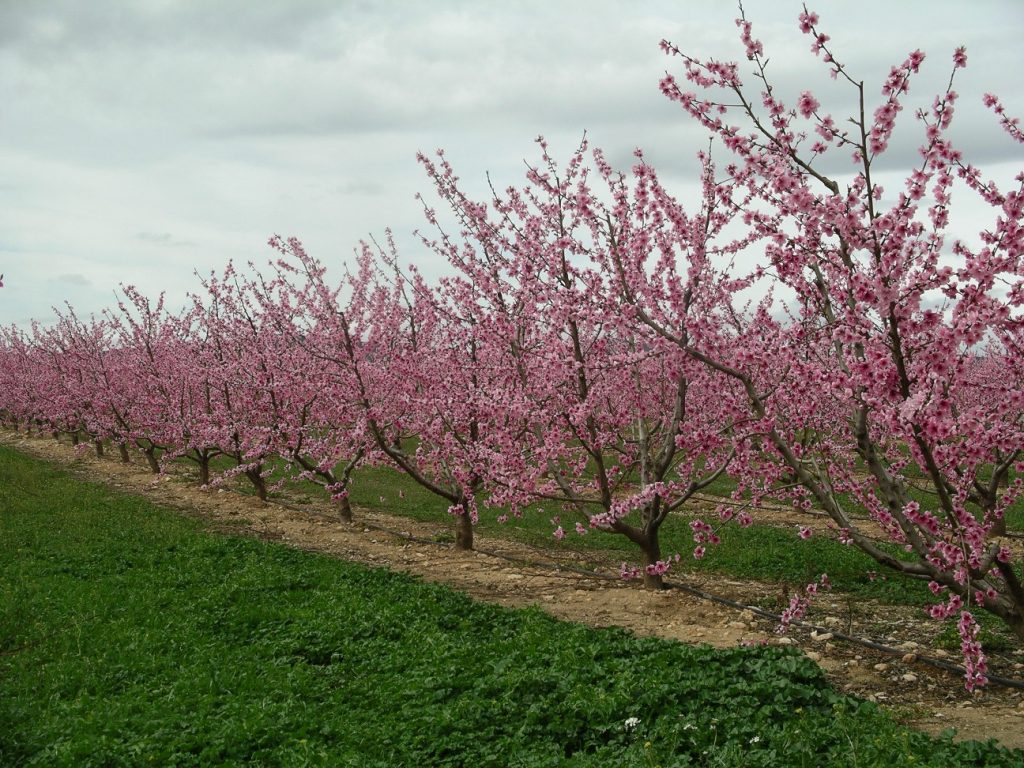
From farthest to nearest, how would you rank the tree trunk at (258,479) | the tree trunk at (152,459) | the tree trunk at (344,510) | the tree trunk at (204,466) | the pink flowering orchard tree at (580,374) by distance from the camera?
the tree trunk at (152,459)
the tree trunk at (204,466)
the tree trunk at (258,479)
the tree trunk at (344,510)
the pink flowering orchard tree at (580,374)

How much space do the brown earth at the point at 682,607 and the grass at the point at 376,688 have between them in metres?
1.04

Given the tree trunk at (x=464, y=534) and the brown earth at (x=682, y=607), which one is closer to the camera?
the brown earth at (x=682, y=607)

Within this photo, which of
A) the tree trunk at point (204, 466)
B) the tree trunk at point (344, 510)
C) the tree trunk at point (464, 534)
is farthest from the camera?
the tree trunk at point (204, 466)

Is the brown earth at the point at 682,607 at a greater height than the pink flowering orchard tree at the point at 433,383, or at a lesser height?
lesser

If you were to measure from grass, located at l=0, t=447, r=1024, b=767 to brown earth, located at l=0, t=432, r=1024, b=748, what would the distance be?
1037mm

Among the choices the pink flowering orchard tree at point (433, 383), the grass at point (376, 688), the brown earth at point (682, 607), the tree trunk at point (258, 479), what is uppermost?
the pink flowering orchard tree at point (433, 383)

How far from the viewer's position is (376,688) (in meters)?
7.00

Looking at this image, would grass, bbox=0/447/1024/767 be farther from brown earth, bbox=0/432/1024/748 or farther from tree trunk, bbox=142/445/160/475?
tree trunk, bbox=142/445/160/475

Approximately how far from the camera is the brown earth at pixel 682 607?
6.94 metres

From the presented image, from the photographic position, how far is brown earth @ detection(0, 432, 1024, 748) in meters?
6.94

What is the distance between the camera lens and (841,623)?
9422 mm

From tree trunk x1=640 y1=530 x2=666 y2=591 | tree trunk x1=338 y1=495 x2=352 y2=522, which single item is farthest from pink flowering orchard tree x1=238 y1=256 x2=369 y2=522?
tree trunk x1=640 y1=530 x2=666 y2=591

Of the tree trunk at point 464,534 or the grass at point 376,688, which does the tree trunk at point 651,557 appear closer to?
the grass at point 376,688

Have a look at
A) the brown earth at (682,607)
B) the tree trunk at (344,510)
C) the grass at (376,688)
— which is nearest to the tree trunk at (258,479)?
the brown earth at (682,607)
